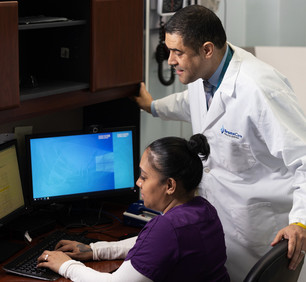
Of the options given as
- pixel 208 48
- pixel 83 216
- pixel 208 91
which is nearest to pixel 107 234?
pixel 83 216

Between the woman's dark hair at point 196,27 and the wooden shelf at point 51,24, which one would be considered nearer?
the wooden shelf at point 51,24

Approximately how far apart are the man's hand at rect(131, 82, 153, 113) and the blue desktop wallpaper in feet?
0.46

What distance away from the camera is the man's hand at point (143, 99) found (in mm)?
2363

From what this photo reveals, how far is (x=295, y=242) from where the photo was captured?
1.56m

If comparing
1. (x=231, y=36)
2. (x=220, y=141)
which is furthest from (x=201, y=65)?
(x=231, y=36)

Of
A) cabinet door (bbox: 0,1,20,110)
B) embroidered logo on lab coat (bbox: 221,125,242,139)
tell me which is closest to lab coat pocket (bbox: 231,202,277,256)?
embroidered logo on lab coat (bbox: 221,125,242,139)

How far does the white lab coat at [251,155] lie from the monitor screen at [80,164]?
1.27ft

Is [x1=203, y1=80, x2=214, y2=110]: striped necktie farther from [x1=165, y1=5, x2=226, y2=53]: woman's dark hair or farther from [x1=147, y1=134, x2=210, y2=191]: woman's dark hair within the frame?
[x1=147, y1=134, x2=210, y2=191]: woman's dark hair

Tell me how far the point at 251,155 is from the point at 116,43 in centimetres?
67

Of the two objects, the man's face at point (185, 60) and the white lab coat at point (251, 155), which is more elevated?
the man's face at point (185, 60)

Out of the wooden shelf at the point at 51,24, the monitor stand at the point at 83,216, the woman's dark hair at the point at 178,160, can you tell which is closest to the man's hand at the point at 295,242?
the woman's dark hair at the point at 178,160

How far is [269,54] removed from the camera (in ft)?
10.9

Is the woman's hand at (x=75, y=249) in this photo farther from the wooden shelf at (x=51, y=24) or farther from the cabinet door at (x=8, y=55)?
the wooden shelf at (x=51, y=24)

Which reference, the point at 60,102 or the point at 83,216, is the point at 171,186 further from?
the point at 83,216
